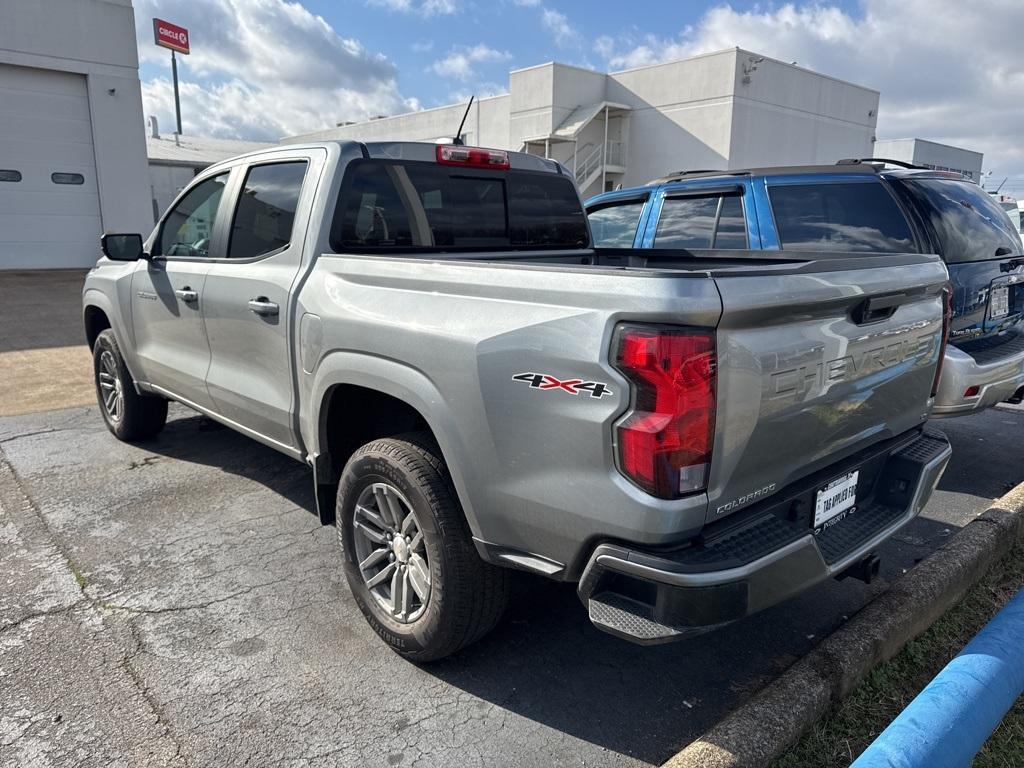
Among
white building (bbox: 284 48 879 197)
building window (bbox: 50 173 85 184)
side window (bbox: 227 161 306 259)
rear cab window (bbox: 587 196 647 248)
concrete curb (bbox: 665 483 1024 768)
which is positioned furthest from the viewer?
white building (bbox: 284 48 879 197)

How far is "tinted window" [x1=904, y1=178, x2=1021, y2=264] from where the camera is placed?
14.4ft

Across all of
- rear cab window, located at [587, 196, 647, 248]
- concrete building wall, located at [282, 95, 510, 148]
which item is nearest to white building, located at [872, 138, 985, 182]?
concrete building wall, located at [282, 95, 510, 148]

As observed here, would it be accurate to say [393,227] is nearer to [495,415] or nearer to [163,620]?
[495,415]

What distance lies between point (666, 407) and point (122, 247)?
3965 mm

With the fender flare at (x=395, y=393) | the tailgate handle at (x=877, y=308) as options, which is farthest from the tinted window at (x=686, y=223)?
the fender flare at (x=395, y=393)

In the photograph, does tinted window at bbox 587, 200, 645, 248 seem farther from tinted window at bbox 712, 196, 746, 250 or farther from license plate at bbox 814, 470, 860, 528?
license plate at bbox 814, 470, 860, 528

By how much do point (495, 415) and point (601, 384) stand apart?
0.42 m

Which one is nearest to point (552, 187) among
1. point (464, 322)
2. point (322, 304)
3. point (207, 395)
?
point (322, 304)

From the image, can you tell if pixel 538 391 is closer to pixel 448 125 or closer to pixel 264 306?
pixel 264 306

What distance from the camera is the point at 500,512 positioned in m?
2.31

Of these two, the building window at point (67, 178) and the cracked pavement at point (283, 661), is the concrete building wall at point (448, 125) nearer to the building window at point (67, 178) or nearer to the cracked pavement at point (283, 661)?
the building window at point (67, 178)

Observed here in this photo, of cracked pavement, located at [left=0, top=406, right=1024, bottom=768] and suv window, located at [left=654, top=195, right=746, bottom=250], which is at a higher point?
suv window, located at [left=654, top=195, right=746, bottom=250]

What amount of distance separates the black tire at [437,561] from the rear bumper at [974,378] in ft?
10.0

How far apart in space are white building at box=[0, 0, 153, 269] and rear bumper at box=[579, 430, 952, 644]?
58.8 feet
